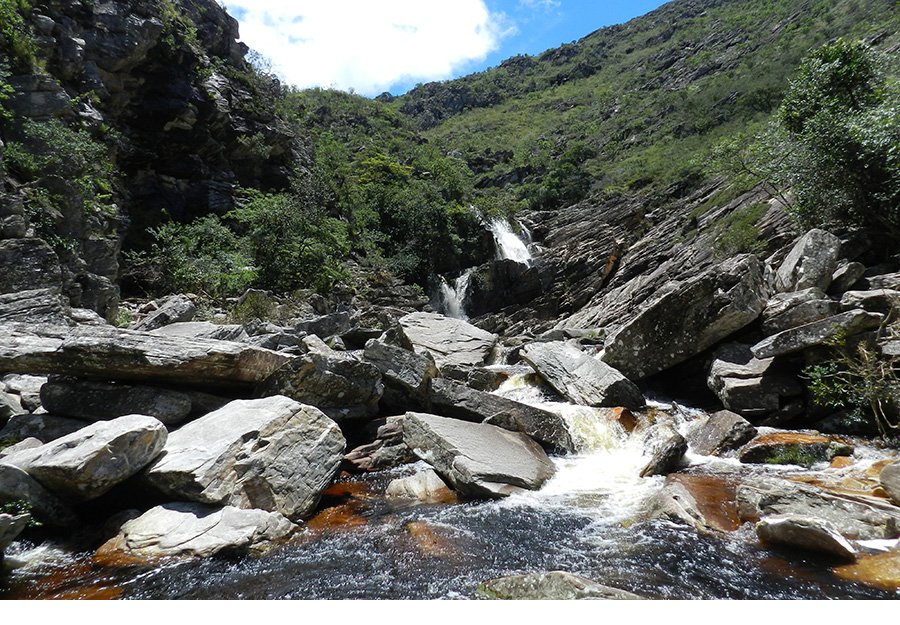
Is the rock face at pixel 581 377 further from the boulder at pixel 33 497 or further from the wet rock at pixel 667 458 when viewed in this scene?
the boulder at pixel 33 497

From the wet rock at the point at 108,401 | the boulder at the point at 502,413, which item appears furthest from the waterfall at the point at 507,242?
the wet rock at the point at 108,401

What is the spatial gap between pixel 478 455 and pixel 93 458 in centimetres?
590

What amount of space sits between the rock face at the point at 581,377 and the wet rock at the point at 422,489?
5.42 m

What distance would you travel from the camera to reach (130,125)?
27.6 metres

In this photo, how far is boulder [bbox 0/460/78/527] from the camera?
6.34 meters

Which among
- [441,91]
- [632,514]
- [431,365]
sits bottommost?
[632,514]

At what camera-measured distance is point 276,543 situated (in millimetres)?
6504

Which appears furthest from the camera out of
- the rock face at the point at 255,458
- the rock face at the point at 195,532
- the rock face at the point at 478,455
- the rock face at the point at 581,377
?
the rock face at the point at 581,377

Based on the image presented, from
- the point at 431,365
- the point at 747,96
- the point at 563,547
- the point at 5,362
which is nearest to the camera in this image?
the point at 563,547

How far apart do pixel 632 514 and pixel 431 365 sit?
6.52 meters

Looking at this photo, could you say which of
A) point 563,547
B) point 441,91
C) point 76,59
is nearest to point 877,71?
point 563,547

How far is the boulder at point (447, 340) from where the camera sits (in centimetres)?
1723

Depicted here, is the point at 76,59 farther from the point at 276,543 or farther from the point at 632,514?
the point at 632,514

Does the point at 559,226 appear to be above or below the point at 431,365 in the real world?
above
